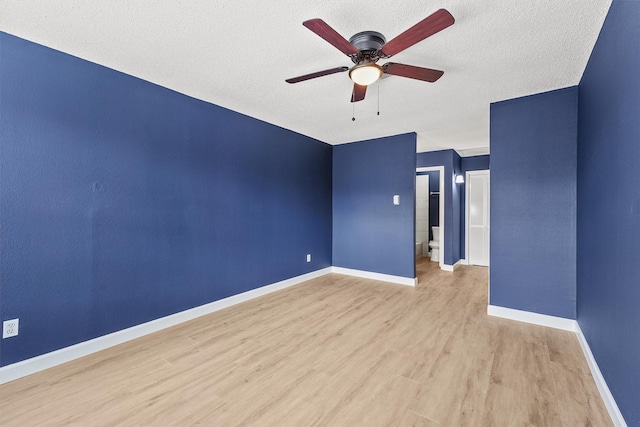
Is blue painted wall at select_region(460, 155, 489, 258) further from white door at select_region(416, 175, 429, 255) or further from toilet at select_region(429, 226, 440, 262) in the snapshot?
white door at select_region(416, 175, 429, 255)

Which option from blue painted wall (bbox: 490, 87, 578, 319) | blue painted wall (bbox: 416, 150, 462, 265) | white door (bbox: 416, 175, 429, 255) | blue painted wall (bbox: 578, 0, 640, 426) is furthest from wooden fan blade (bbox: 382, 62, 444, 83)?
white door (bbox: 416, 175, 429, 255)

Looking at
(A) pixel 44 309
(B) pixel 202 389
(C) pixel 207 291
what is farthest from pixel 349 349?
(A) pixel 44 309

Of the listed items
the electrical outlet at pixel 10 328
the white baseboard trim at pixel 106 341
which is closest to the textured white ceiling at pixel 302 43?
the electrical outlet at pixel 10 328

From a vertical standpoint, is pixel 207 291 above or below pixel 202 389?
above

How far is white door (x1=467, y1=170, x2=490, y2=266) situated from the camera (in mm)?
6020

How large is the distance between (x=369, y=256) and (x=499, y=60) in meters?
3.48

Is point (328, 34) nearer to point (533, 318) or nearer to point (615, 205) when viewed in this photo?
point (615, 205)

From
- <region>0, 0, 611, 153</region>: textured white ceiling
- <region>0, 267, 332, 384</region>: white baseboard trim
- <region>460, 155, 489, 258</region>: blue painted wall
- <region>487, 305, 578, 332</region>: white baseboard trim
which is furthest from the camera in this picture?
<region>460, 155, 489, 258</region>: blue painted wall

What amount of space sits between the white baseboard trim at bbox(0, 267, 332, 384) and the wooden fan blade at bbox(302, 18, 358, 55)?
3033 millimetres

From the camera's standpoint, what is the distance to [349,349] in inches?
98.0

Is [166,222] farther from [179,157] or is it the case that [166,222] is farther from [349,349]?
[349,349]

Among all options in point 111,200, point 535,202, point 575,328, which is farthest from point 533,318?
point 111,200

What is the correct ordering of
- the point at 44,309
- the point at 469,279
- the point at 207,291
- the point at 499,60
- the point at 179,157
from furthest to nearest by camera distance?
1. the point at 469,279
2. the point at 207,291
3. the point at 179,157
4. the point at 499,60
5. the point at 44,309

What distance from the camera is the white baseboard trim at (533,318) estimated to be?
9.41 feet
